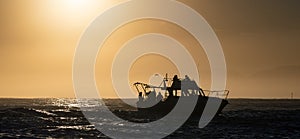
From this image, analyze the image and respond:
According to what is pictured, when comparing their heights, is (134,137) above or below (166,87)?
below

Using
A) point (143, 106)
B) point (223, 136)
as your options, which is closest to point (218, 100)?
point (143, 106)

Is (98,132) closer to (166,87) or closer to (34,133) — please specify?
(34,133)

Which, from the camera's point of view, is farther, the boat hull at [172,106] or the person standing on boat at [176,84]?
the person standing on boat at [176,84]

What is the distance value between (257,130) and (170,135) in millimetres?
14663

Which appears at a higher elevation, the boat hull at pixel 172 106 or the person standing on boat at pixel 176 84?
the person standing on boat at pixel 176 84

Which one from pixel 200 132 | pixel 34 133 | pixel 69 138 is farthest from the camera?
pixel 200 132

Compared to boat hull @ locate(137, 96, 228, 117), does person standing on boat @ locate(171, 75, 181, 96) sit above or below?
above

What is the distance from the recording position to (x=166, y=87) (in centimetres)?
10794

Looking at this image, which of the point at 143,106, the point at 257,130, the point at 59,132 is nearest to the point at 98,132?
A: the point at 59,132

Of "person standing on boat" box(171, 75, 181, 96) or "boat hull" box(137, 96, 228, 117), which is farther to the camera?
"person standing on boat" box(171, 75, 181, 96)

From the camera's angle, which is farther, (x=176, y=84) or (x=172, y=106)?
(x=176, y=84)

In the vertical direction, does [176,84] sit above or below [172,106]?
above

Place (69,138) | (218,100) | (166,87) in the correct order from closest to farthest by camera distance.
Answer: (69,138)
(218,100)
(166,87)

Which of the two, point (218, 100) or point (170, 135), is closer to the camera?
point (170, 135)
